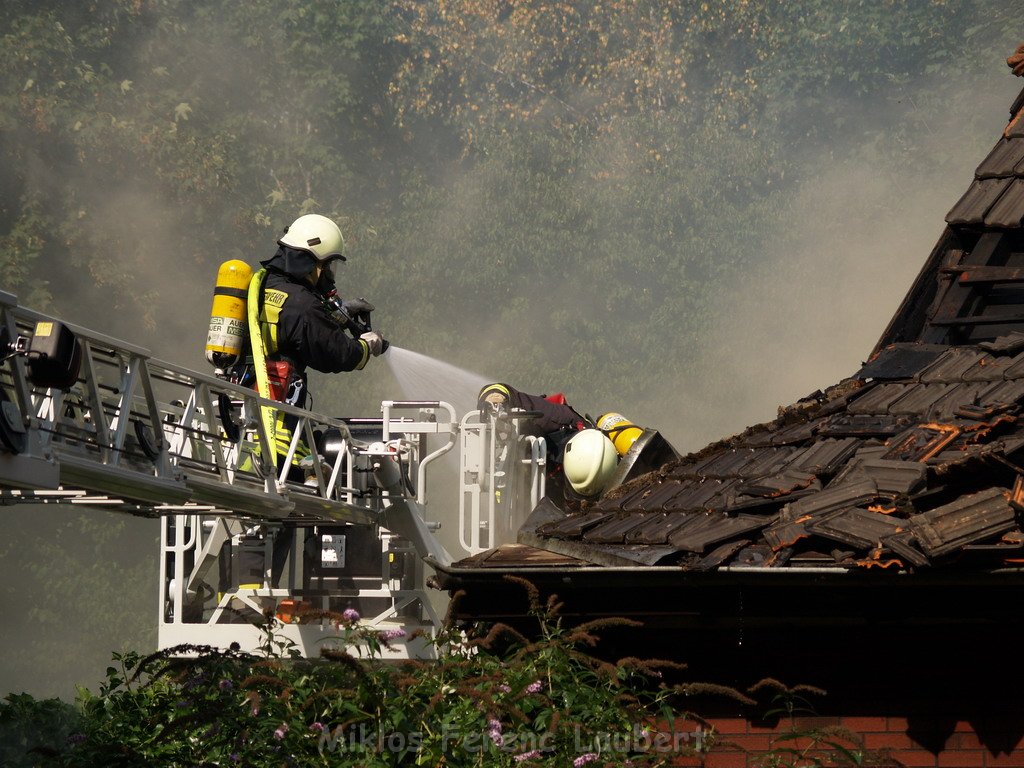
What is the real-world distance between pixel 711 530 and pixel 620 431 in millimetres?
5493

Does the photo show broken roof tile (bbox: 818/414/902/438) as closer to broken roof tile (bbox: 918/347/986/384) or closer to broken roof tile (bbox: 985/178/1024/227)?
broken roof tile (bbox: 918/347/986/384)

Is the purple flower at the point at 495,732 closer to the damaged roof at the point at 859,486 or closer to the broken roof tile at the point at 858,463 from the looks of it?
the damaged roof at the point at 859,486

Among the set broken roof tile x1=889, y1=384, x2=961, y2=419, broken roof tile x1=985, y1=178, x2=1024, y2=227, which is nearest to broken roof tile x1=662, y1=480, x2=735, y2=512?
broken roof tile x1=889, y1=384, x2=961, y2=419

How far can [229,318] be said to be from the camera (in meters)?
10.4

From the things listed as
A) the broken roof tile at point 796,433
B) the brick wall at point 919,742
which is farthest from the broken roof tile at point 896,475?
the brick wall at point 919,742

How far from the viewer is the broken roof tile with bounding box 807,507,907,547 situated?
18.6 ft

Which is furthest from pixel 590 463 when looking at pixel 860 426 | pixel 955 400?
pixel 955 400

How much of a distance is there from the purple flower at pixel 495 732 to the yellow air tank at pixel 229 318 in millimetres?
5524

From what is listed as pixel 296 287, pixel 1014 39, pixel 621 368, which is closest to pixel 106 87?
pixel 621 368

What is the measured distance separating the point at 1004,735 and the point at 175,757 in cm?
317

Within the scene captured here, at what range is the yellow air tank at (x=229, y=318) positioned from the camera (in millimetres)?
10344

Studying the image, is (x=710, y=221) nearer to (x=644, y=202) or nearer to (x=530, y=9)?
(x=644, y=202)

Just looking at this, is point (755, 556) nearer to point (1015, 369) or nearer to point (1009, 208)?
point (1015, 369)

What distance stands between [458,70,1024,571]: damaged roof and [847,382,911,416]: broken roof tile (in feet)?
0.04
